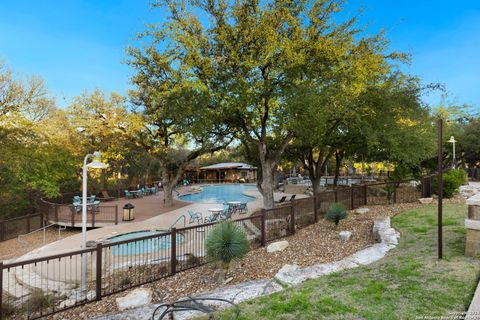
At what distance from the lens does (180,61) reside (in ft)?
40.1

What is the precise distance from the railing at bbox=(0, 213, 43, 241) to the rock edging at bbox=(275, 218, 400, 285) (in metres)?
13.5

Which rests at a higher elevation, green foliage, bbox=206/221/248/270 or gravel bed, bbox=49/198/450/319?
green foliage, bbox=206/221/248/270

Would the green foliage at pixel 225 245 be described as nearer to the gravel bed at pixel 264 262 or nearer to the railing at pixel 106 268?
the gravel bed at pixel 264 262

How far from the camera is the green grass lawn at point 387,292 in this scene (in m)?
3.34

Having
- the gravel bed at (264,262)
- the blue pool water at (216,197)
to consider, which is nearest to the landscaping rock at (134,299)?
the gravel bed at (264,262)

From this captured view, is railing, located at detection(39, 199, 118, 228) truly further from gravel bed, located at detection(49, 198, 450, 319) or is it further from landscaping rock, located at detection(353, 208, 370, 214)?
landscaping rock, located at detection(353, 208, 370, 214)

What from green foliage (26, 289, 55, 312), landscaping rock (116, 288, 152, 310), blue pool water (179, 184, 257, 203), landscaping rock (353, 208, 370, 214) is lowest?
blue pool water (179, 184, 257, 203)

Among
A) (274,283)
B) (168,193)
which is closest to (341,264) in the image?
(274,283)

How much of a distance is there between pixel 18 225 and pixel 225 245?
510 inches

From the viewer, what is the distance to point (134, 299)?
5500mm

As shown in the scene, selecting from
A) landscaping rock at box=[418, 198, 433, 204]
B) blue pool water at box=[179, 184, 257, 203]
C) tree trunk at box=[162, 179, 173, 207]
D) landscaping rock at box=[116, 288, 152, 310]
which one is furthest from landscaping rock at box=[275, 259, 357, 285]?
blue pool water at box=[179, 184, 257, 203]

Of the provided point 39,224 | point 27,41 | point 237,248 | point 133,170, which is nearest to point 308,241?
point 237,248

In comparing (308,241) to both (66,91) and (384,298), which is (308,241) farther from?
(66,91)

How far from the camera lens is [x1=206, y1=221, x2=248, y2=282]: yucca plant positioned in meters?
6.21
